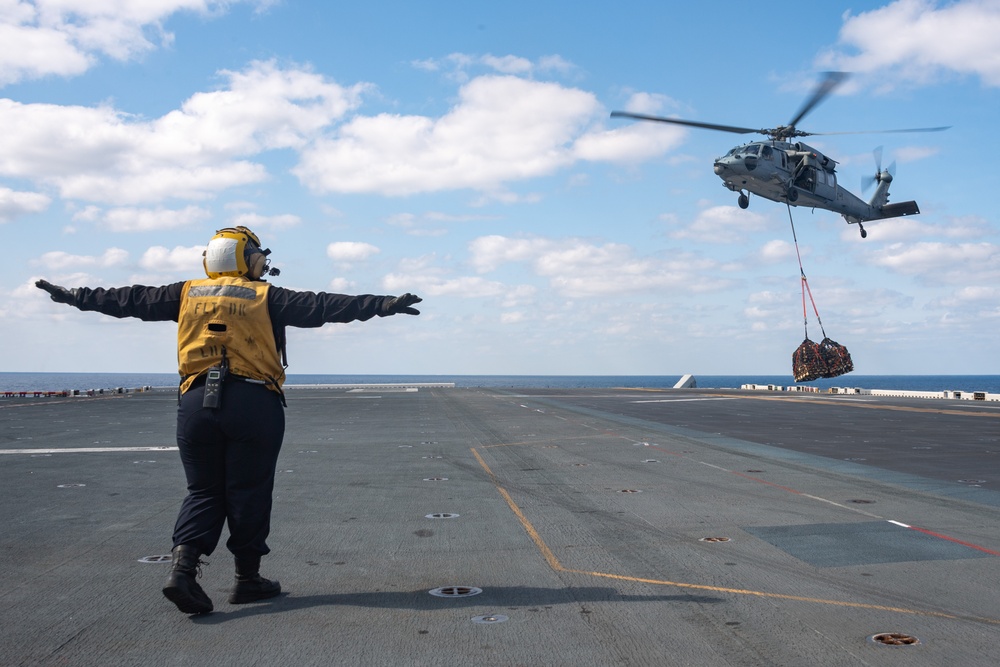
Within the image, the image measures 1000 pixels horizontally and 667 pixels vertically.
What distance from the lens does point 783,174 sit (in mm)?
31297

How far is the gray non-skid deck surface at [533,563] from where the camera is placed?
4.56m

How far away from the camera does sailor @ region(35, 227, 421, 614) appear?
17.9 feet

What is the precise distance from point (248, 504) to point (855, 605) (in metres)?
4.30

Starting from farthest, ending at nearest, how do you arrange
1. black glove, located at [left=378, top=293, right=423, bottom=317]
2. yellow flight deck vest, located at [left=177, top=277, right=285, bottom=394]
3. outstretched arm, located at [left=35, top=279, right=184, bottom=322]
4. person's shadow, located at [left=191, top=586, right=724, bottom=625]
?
outstretched arm, located at [left=35, top=279, right=184, bottom=322], black glove, located at [left=378, top=293, right=423, bottom=317], yellow flight deck vest, located at [left=177, top=277, right=285, bottom=394], person's shadow, located at [left=191, top=586, right=724, bottom=625]

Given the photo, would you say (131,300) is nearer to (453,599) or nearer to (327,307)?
(327,307)

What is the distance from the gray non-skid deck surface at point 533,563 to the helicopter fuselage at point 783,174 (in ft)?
61.2

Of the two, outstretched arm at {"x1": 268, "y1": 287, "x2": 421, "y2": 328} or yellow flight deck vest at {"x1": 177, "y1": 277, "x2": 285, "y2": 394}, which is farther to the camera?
outstretched arm at {"x1": 268, "y1": 287, "x2": 421, "y2": 328}

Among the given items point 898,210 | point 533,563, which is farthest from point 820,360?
point 533,563

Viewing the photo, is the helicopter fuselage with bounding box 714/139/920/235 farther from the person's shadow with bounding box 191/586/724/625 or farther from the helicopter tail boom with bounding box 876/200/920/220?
the person's shadow with bounding box 191/586/724/625

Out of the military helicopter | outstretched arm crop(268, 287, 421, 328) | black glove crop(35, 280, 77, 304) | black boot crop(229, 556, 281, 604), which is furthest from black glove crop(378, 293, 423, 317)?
the military helicopter

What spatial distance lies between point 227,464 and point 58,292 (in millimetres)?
2054

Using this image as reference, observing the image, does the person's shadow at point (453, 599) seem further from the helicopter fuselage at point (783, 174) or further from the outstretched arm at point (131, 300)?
the helicopter fuselage at point (783, 174)

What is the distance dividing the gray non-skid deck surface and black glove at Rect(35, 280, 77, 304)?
2.18 meters

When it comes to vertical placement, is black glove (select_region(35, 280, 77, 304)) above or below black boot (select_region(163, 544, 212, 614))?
above
